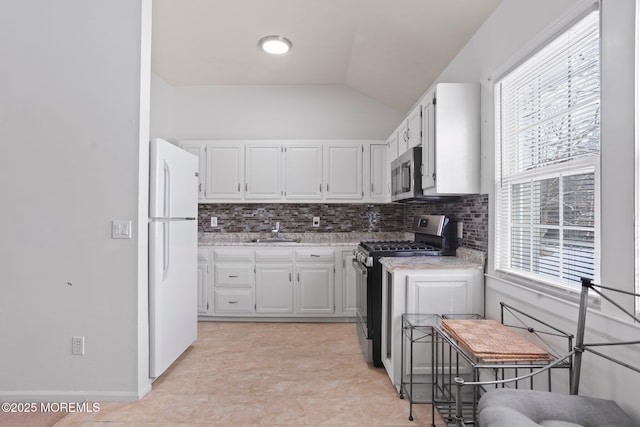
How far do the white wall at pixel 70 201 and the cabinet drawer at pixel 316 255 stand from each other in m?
1.92

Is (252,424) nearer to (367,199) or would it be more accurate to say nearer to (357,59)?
(367,199)

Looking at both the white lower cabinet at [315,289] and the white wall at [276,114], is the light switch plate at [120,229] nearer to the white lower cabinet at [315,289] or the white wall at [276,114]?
the white lower cabinet at [315,289]

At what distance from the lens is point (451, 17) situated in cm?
240

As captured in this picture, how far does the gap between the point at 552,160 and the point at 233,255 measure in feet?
10.3

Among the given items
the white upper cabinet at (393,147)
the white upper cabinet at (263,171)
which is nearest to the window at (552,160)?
the white upper cabinet at (393,147)

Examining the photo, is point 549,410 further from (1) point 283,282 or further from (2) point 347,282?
(1) point 283,282

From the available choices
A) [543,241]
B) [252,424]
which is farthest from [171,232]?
[543,241]

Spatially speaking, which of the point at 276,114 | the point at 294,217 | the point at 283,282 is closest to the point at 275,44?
the point at 276,114

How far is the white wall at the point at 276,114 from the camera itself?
440cm

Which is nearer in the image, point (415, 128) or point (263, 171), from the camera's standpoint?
point (415, 128)

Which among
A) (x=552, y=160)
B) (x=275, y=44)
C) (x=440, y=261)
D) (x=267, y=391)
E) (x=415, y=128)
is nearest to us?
(x=552, y=160)

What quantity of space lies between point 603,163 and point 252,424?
215cm

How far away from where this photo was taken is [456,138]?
7.72ft

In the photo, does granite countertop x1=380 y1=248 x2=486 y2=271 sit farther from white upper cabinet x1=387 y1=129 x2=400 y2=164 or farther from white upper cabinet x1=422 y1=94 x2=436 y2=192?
white upper cabinet x1=387 y1=129 x2=400 y2=164
